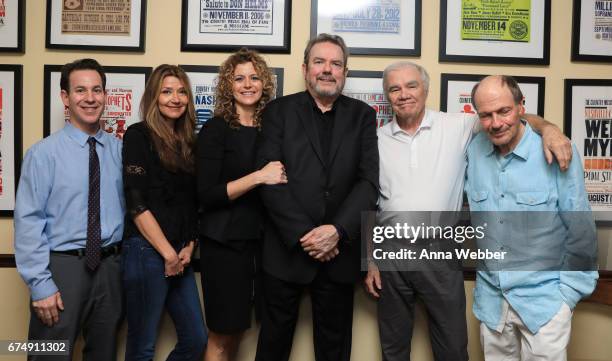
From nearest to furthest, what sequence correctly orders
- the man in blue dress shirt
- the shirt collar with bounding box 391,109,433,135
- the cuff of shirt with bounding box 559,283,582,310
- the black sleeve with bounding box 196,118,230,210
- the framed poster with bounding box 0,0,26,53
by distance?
1. the cuff of shirt with bounding box 559,283,582,310
2. the man in blue dress shirt
3. the black sleeve with bounding box 196,118,230,210
4. the shirt collar with bounding box 391,109,433,135
5. the framed poster with bounding box 0,0,26,53

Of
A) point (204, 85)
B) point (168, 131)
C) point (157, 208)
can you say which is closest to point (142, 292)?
point (157, 208)

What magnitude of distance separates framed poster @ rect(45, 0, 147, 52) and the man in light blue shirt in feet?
6.20

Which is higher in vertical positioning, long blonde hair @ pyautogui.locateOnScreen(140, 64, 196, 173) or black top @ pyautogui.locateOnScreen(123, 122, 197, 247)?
long blonde hair @ pyautogui.locateOnScreen(140, 64, 196, 173)

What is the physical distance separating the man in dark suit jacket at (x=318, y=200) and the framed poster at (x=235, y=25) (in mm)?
457

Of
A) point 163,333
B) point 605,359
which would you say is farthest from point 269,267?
point 605,359

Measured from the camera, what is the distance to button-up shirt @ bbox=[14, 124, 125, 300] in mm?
1879

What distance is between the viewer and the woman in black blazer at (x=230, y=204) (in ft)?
6.64

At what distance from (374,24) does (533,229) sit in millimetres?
1392


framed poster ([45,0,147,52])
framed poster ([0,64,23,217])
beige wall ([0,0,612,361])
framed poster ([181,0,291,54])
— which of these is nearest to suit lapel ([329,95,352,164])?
beige wall ([0,0,612,361])

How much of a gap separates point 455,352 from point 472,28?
1.77 m

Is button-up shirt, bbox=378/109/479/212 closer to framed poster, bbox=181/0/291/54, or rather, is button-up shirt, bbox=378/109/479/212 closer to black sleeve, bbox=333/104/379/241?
black sleeve, bbox=333/104/379/241

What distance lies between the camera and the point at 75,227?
6.38ft

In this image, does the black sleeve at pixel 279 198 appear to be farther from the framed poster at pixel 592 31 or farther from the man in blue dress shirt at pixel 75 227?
the framed poster at pixel 592 31

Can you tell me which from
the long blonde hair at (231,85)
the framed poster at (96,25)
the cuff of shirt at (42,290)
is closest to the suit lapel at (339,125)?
the long blonde hair at (231,85)
